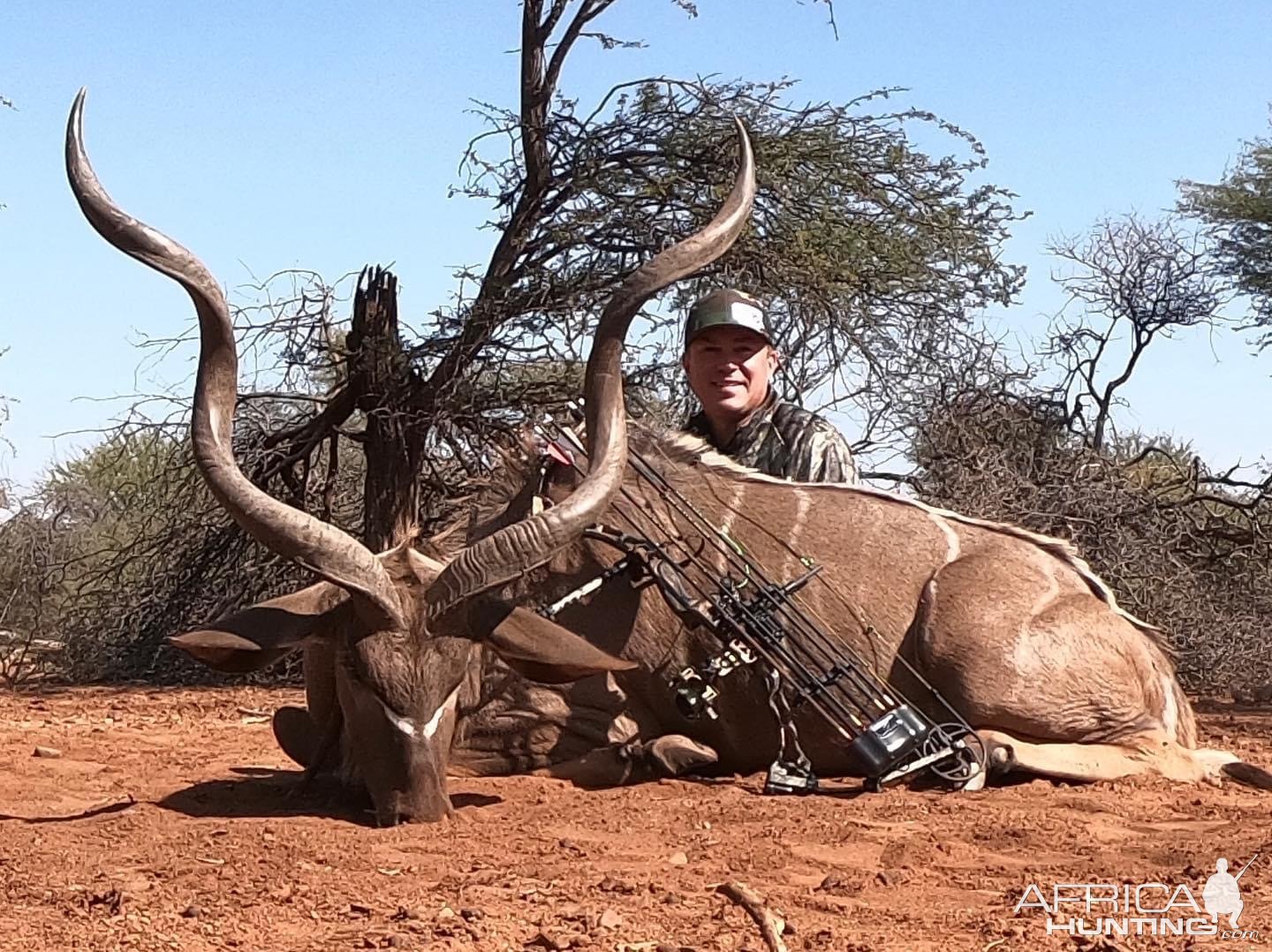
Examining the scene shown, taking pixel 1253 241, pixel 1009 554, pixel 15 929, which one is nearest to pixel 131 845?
pixel 15 929

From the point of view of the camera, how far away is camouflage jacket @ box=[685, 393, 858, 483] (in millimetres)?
5613

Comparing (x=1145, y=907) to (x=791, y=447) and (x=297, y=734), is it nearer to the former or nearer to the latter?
(x=297, y=734)

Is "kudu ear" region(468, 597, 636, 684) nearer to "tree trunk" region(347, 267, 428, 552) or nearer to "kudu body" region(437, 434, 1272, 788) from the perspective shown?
"kudu body" region(437, 434, 1272, 788)

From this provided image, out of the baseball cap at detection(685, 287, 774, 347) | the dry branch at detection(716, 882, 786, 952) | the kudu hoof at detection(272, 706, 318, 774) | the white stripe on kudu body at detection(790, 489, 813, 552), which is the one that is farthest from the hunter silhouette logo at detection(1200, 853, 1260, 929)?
the baseball cap at detection(685, 287, 774, 347)

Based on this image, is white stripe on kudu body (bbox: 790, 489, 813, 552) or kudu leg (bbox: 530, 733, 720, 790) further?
white stripe on kudu body (bbox: 790, 489, 813, 552)

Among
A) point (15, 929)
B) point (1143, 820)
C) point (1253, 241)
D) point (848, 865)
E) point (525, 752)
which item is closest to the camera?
point (15, 929)

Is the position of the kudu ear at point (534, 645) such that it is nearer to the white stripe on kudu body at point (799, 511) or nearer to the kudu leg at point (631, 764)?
the kudu leg at point (631, 764)

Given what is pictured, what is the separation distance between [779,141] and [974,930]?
5.84 m

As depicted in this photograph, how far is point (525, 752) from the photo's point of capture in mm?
4785

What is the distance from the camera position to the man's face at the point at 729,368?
215 inches

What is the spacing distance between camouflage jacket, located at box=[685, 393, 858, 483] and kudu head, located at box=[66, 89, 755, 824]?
59.3 inches

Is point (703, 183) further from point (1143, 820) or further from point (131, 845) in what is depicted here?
point (131, 845)

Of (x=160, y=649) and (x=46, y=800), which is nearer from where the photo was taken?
(x=46, y=800)

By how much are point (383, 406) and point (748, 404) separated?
2.65 m
